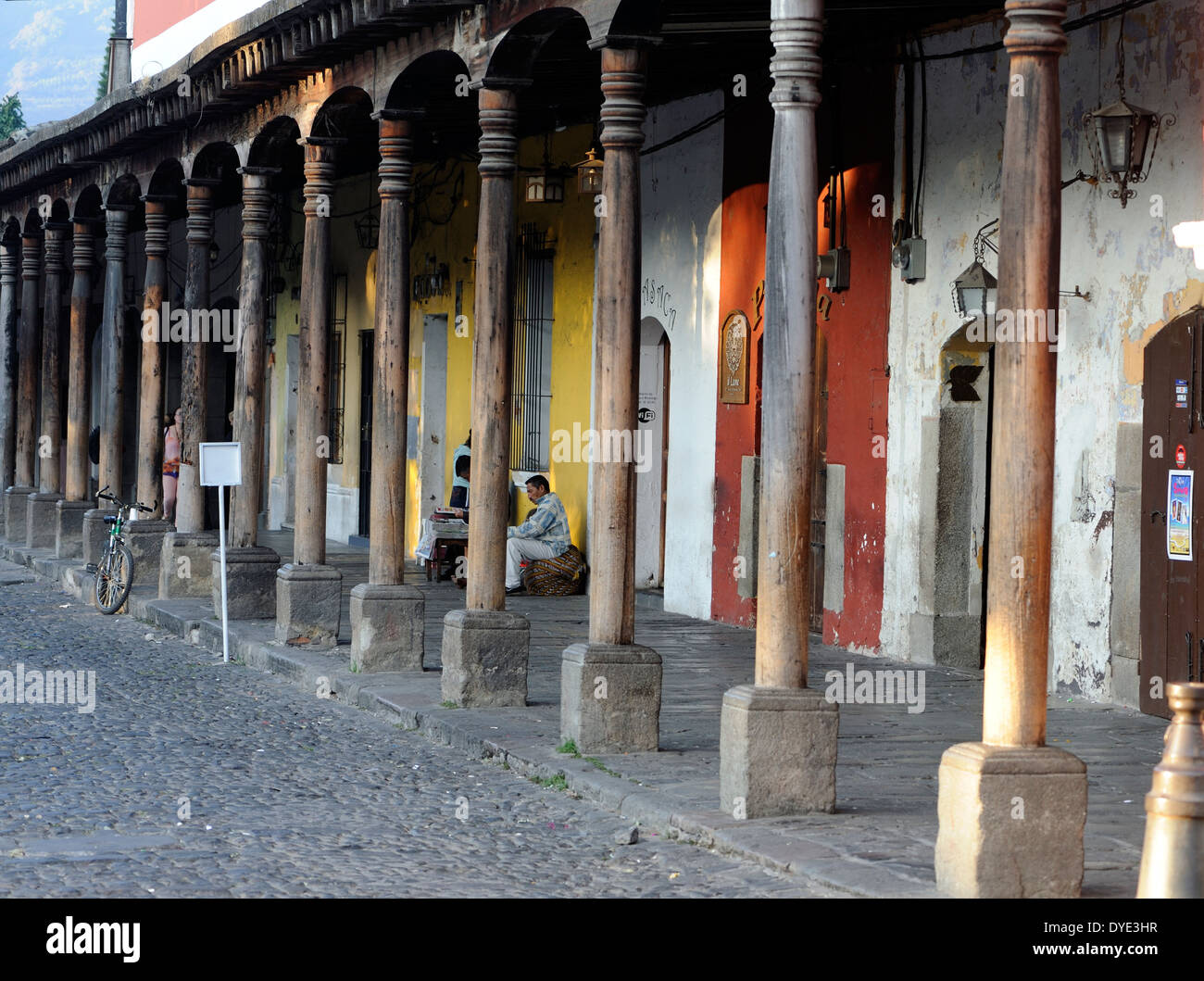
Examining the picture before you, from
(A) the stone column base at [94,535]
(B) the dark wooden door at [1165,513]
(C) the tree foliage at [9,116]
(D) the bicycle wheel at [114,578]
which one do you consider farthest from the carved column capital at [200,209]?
(C) the tree foliage at [9,116]

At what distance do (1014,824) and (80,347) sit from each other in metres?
15.7

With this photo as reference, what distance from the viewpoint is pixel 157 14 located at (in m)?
20.9

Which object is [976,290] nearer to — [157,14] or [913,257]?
[913,257]

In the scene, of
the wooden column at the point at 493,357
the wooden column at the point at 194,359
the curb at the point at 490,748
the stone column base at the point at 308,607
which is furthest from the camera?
the wooden column at the point at 194,359

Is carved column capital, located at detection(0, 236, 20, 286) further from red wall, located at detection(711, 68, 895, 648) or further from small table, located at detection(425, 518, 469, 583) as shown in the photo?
red wall, located at detection(711, 68, 895, 648)

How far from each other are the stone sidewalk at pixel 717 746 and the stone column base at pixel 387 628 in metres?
0.15

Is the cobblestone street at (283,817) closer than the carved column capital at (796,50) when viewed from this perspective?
Yes

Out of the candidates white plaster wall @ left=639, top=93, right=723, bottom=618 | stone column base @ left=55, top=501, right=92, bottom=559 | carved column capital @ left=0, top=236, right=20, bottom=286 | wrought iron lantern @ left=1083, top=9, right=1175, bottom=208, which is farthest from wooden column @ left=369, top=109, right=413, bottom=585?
carved column capital @ left=0, top=236, right=20, bottom=286

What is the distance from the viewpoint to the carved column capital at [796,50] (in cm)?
728

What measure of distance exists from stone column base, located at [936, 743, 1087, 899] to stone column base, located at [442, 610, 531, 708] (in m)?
4.26

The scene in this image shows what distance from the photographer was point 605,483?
29.0 ft

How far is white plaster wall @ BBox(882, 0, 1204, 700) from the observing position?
390 inches

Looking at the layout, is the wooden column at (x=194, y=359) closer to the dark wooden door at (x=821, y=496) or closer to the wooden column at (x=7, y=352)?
the dark wooden door at (x=821, y=496)

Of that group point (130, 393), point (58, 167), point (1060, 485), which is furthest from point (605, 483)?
point (130, 393)
